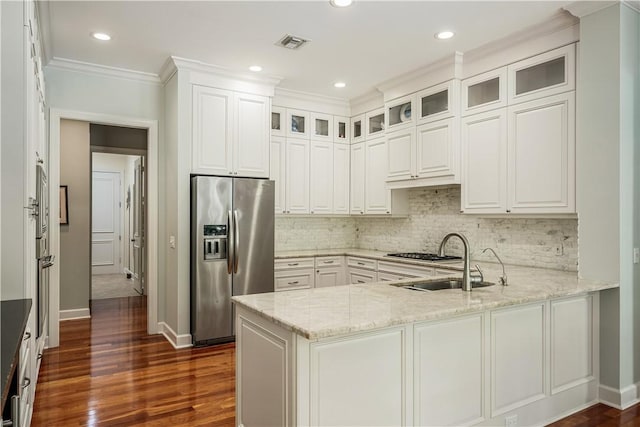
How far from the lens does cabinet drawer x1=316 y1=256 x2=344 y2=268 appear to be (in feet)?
17.4

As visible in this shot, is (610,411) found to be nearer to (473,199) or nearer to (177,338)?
(473,199)

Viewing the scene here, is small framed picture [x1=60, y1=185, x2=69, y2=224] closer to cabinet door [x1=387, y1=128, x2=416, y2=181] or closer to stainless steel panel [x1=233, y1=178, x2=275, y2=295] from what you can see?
stainless steel panel [x1=233, y1=178, x2=275, y2=295]

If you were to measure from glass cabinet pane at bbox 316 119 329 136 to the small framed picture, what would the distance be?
349cm

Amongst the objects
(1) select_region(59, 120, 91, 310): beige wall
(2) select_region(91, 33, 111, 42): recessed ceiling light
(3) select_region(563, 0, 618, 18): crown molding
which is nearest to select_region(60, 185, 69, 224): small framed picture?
(1) select_region(59, 120, 91, 310): beige wall

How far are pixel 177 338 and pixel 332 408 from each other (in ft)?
9.15

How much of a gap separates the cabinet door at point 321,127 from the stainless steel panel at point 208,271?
1.66 metres

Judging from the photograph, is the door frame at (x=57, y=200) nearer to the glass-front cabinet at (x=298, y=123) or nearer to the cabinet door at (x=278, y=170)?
the cabinet door at (x=278, y=170)

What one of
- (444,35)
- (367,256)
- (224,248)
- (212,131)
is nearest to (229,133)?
(212,131)

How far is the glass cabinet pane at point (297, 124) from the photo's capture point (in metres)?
5.43

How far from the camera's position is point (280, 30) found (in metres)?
3.56

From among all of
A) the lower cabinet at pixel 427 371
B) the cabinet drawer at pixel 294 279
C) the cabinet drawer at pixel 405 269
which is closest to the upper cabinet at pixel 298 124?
the cabinet drawer at pixel 294 279

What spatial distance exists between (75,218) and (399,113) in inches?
177

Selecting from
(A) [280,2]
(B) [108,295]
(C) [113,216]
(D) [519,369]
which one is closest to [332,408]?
(D) [519,369]

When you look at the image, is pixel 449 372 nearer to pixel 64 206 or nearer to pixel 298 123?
pixel 298 123
